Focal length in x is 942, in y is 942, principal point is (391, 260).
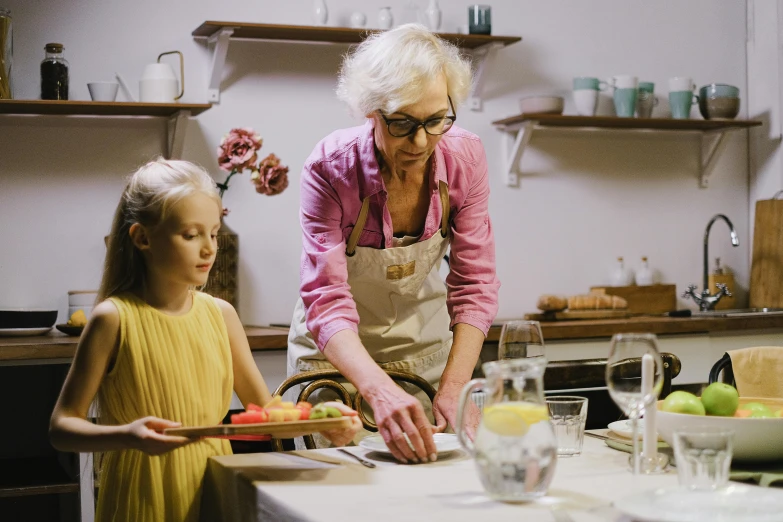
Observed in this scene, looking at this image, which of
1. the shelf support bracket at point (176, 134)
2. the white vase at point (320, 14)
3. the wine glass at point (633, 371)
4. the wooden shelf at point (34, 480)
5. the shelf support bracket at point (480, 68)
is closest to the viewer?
the wine glass at point (633, 371)

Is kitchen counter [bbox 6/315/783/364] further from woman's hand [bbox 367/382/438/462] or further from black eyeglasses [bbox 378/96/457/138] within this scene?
woman's hand [bbox 367/382/438/462]

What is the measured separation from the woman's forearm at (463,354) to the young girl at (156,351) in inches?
15.9

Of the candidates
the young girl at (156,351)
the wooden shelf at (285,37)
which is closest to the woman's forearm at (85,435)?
the young girl at (156,351)

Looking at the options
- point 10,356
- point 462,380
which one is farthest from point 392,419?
point 10,356

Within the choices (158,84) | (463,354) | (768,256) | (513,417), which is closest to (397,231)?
(463,354)

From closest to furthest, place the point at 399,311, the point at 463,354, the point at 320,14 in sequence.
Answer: the point at 463,354
the point at 399,311
the point at 320,14

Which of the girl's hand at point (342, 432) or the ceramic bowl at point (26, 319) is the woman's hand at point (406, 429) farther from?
the ceramic bowl at point (26, 319)

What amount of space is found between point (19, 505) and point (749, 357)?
225 cm

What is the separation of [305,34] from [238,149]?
1.77ft

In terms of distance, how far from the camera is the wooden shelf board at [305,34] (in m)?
3.17

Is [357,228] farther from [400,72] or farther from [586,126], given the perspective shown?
[586,126]

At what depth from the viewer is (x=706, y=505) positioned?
1056 mm

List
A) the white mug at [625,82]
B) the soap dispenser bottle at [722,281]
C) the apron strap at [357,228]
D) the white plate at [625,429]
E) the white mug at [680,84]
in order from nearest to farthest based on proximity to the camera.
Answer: the white plate at [625,429], the apron strap at [357,228], the white mug at [625,82], the white mug at [680,84], the soap dispenser bottle at [722,281]

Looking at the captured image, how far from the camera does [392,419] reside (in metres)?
1.44
